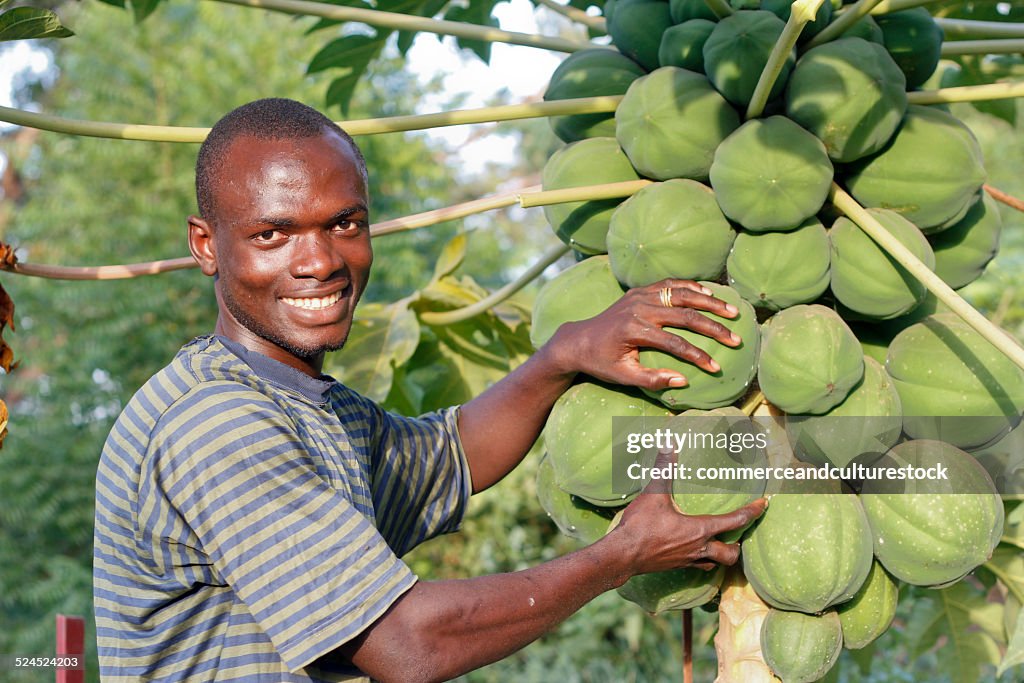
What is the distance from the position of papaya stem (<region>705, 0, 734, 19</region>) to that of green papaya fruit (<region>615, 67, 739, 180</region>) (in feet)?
0.40

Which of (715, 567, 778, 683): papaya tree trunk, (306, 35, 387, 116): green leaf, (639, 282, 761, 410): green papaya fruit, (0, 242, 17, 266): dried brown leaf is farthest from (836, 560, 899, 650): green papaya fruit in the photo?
(306, 35, 387, 116): green leaf

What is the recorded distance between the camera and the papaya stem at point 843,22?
6.23 feet

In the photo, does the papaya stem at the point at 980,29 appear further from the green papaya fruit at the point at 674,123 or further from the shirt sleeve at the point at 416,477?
the shirt sleeve at the point at 416,477

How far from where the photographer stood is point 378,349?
9.68 ft

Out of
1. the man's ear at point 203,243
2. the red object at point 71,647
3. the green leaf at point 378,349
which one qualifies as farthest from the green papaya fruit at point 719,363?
the red object at point 71,647

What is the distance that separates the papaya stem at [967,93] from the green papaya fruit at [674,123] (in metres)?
0.37

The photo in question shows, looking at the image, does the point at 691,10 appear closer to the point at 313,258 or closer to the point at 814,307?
the point at 814,307

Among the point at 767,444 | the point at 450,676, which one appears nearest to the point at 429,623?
the point at 450,676

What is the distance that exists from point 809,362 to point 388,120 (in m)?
0.97

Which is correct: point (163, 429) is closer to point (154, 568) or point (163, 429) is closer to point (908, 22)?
point (154, 568)

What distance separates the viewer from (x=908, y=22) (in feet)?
7.07

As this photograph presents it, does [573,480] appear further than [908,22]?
No

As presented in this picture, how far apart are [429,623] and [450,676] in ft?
0.30

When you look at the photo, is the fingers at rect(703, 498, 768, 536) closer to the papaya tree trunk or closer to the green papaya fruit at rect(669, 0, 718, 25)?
the papaya tree trunk
